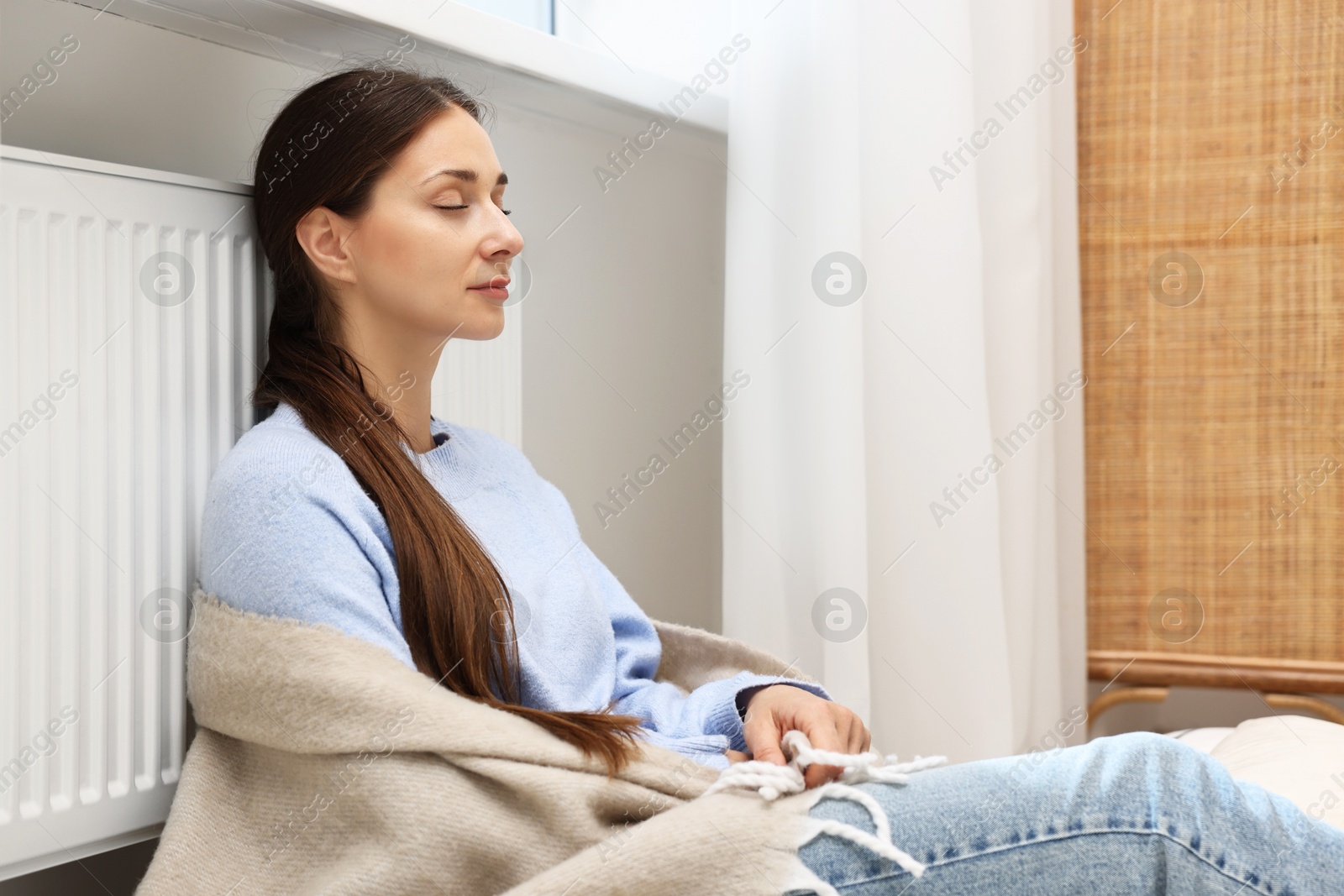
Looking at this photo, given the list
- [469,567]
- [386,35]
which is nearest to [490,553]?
[469,567]

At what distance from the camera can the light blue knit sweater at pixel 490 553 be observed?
69 cm

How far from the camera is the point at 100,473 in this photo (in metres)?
0.74

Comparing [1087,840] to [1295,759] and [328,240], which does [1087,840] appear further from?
[328,240]

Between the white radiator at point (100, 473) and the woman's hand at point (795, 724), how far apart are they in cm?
42

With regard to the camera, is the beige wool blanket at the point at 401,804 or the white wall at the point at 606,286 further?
the white wall at the point at 606,286

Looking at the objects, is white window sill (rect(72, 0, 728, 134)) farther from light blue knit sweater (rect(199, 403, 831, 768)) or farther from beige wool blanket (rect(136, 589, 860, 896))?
beige wool blanket (rect(136, 589, 860, 896))

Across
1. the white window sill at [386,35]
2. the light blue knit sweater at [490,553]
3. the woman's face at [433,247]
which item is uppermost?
the white window sill at [386,35]

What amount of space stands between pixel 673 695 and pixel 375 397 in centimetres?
35

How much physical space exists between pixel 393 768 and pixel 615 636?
366 millimetres

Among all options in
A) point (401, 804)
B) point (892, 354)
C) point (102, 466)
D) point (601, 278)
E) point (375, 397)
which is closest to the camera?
point (401, 804)

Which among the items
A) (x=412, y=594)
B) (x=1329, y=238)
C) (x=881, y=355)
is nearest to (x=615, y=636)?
(x=412, y=594)

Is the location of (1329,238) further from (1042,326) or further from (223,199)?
(223,199)

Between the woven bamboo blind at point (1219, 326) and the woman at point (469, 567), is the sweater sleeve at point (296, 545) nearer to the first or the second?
the woman at point (469, 567)

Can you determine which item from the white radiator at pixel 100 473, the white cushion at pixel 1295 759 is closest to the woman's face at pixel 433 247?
the white radiator at pixel 100 473
